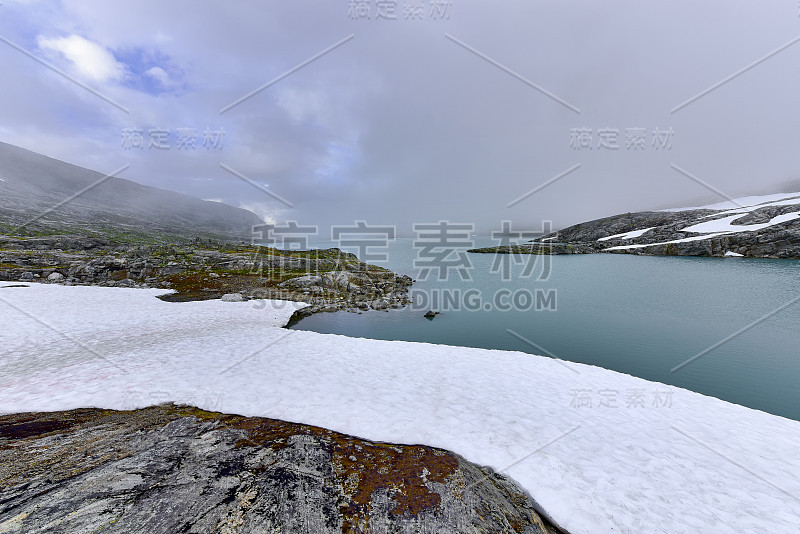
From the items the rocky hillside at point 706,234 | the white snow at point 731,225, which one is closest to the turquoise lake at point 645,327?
the rocky hillside at point 706,234

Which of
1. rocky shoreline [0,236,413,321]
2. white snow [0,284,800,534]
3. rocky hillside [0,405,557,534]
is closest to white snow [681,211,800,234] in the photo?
rocky shoreline [0,236,413,321]

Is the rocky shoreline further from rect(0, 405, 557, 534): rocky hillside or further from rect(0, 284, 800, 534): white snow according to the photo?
rect(0, 405, 557, 534): rocky hillside

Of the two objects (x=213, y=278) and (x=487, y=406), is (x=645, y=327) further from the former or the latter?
(x=213, y=278)

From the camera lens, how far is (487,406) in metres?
12.3

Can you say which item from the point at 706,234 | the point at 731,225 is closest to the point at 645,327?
the point at 706,234

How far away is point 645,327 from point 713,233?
5079 inches

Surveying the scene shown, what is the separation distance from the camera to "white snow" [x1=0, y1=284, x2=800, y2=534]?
26.0ft

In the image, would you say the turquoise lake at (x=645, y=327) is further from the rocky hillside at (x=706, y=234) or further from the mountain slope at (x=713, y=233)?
the rocky hillside at (x=706, y=234)

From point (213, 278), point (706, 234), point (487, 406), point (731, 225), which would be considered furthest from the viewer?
point (731, 225)

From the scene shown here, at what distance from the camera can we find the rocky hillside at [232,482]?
5242 mm

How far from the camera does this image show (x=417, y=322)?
32.4 meters

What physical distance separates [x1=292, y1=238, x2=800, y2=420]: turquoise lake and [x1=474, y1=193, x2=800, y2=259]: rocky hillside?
196ft

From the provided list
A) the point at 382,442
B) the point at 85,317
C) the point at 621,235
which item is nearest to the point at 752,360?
the point at 382,442

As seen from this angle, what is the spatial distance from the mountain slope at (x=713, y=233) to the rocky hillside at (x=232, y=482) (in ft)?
463
